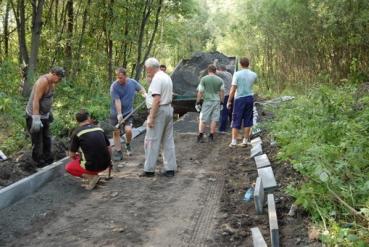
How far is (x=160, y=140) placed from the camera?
7188 mm

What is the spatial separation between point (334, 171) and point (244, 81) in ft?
15.2

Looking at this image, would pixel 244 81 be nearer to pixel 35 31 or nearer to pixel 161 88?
pixel 161 88

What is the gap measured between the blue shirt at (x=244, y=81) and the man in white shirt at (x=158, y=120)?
2.35 metres

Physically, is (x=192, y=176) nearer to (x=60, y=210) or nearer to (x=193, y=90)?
(x=60, y=210)

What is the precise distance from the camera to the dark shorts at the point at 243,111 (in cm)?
920

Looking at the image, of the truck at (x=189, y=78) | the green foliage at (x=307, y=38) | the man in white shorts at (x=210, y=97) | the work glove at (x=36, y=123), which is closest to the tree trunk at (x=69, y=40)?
the truck at (x=189, y=78)

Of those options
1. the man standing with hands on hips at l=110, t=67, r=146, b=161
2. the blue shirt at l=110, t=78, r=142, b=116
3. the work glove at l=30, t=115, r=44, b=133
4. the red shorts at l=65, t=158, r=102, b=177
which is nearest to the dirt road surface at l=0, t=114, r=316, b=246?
the red shorts at l=65, t=158, r=102, b=177

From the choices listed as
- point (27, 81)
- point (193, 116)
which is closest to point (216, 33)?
point (193, 116)

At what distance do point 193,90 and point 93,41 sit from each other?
411cm

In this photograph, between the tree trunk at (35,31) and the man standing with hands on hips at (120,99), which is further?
the tree trunk at (35,31)

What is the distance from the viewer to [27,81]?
1095 centimetres

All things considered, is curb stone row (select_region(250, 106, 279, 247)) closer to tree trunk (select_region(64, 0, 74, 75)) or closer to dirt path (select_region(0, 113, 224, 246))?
dirt path (select_region(0, 113, 224, 246))

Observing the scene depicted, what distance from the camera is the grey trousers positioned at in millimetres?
7086

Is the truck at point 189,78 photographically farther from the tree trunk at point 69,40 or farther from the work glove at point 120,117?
the work glove at point 120,117
